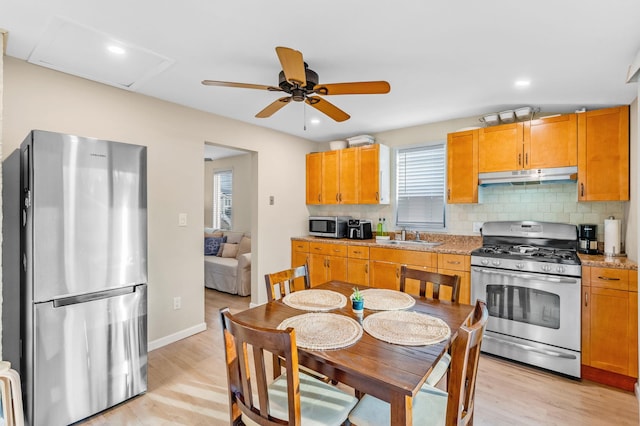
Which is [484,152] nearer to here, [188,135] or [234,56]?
[234,56]

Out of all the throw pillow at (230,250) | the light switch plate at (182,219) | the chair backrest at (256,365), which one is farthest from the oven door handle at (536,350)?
the throw pillow at (230,250)

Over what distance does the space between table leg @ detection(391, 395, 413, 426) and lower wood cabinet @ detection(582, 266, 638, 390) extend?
2304 millimetres

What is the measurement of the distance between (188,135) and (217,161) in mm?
3419

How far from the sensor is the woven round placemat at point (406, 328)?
4.66ft

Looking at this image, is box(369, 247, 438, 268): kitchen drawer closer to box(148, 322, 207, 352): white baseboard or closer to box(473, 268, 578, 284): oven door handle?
box(473, 268, 578, 284): oven door handle

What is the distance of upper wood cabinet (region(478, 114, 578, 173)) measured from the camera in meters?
2.87

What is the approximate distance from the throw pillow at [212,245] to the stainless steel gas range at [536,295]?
14.1 feet

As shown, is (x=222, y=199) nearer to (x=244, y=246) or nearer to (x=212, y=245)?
(x=212, y=245)

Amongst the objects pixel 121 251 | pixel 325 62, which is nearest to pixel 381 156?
pixel 325 62

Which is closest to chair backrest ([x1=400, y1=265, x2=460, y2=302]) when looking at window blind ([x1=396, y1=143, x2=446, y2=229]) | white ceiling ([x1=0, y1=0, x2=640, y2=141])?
white ceiling ([x1=0, y1=0, x2=640, y2=141])

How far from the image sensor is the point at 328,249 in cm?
414

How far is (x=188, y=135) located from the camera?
3.29 metres

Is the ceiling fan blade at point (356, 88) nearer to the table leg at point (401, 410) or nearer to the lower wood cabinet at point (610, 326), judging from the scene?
the table leg at point (401, 410)

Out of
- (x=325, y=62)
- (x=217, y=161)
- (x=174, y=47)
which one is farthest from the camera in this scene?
(x=217, y=161)
